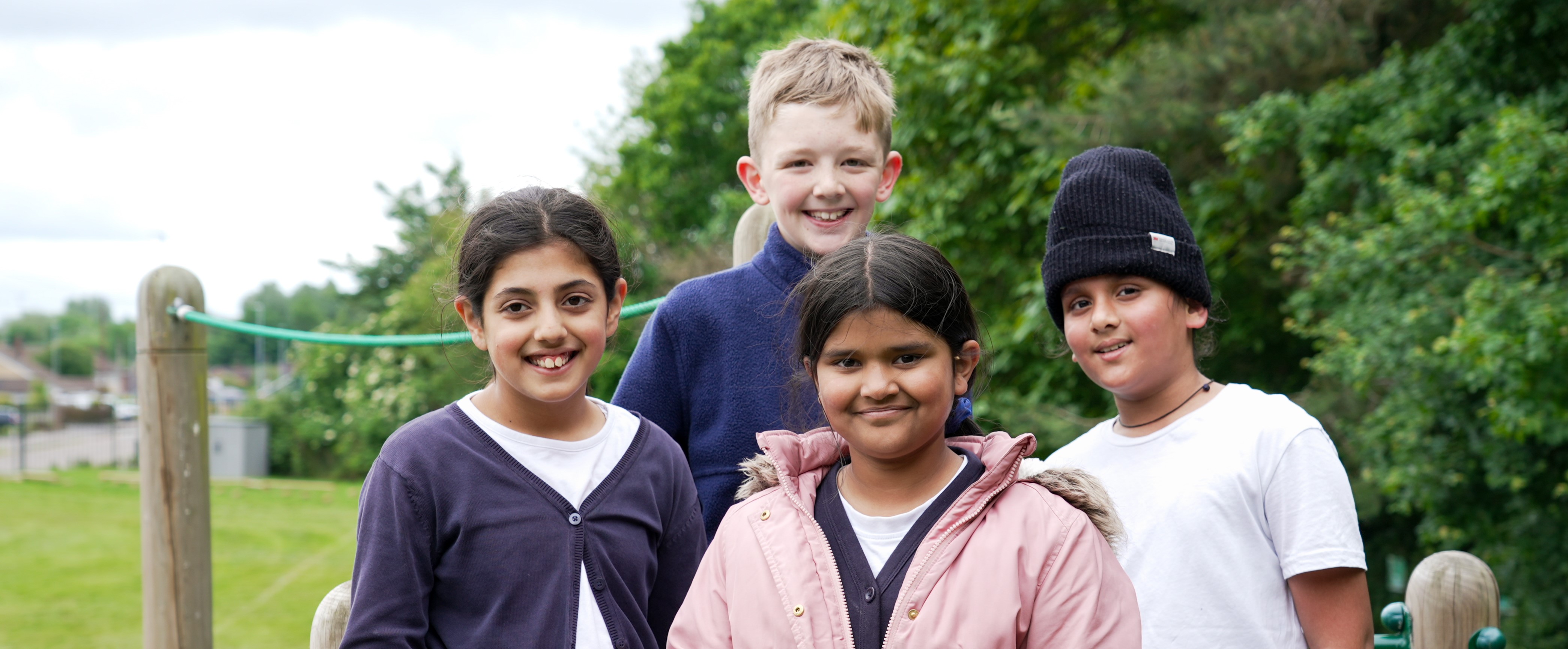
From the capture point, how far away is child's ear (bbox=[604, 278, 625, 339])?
186 cm

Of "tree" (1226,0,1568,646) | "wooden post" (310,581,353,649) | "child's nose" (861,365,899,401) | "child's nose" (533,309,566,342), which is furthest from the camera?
"tree" (1226,0,1568,646)

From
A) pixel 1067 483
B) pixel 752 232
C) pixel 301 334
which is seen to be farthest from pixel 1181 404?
pixel 301 334

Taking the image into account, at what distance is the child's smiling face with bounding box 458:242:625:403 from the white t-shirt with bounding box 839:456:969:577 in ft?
1.66

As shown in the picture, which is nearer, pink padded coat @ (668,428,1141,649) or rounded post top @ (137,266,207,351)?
pink padded coat @ (668,428,1141,649)

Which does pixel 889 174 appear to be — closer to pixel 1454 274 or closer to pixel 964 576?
pixel 964 576

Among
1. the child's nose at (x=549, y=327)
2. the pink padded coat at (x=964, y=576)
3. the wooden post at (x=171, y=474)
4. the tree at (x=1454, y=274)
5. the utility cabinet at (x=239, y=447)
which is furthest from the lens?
the utility cabinet at (x=239, y=447)

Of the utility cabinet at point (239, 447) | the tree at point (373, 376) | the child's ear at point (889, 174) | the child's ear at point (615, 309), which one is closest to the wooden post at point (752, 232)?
the child's ear at point (889, 174)

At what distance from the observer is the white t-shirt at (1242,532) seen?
1.62 m

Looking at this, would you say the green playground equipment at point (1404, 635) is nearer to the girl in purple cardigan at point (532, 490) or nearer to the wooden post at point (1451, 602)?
the wooden post at point (1451, 602)

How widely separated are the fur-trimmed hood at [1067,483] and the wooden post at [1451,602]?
1.17 metres

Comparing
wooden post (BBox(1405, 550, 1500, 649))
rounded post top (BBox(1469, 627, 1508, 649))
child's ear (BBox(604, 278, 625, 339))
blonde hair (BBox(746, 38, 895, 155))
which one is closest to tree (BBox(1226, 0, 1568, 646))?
wooden post (BBox(1405, 550, 1500, 649))

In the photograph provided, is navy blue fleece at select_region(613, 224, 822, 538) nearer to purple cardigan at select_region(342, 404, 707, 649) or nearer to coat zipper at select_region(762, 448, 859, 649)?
purple cardigan at select_region(342, 404, 707, 649)

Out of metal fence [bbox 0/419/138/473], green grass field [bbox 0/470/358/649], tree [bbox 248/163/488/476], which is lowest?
green grass field [bbox 0/470/358/649]

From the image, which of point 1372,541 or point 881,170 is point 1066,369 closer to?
point 1372,541
